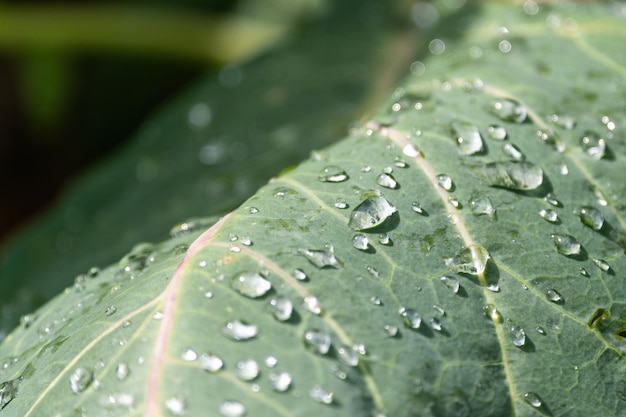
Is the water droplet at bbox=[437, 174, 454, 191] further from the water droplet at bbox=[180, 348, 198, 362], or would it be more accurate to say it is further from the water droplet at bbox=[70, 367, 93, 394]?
the water droplet at bbox=[70, 367, 93, 394]

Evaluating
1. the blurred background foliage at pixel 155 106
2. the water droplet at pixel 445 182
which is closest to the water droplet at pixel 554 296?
the water droplet at pixel 445 182

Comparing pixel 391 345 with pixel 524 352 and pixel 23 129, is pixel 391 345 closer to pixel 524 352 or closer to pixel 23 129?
pixel 524 352

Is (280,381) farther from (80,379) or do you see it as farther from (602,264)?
(602,264)

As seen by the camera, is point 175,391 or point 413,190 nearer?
point 175,391

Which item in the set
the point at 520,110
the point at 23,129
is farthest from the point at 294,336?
the point at 23,129

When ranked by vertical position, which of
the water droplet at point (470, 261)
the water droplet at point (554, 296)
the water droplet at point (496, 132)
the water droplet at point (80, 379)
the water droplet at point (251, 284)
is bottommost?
the water droplet at point (554, 296)

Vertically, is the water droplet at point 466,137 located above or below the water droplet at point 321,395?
above

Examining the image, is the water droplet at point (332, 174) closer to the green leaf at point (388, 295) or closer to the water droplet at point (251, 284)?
the green leaf at point (388, 295)
